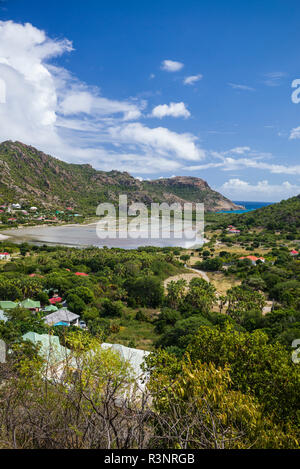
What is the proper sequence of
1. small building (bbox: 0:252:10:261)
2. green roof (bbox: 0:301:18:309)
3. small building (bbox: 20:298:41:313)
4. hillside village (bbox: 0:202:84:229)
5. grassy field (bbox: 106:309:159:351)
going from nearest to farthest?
1. grassy field (bbox: 106:309:159:351)
2. green roof (bbox: 0:301:18:309)
3. small building (bbox: 20:298:41:313)
4. small building (bbox: 0:252:10:261)
5. hillside village (bbox: 0:202:84:229)

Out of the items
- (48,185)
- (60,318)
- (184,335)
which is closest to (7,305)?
(60,318)

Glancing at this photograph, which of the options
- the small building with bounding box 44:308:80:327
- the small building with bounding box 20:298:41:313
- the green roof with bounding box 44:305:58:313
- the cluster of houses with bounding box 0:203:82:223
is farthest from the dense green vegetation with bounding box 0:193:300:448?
the cluster of houses with bounding box 0:203:82:223

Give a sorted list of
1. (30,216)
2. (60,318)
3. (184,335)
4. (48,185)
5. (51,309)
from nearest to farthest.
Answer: (184,335), (60,318), (51,309), (30,216), (48,185)

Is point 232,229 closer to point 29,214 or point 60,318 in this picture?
point 60,318

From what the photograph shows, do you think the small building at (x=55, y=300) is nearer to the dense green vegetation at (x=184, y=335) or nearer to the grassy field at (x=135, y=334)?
the dense green vegetation at (x=184, y=335)

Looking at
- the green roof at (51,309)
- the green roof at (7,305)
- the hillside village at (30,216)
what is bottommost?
the green roof at (51,309)

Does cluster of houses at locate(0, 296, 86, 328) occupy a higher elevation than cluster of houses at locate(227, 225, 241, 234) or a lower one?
lower

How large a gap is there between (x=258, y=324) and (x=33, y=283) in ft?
78.1

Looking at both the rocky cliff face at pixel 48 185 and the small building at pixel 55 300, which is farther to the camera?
the rocky cliff face at pixel 48 185

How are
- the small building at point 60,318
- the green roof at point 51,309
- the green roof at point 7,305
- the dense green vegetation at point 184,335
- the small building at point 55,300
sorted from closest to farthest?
the dense green vegetation at point 184,335 < the small building at point 60,318 < the green roof at point 7,305 < the green roof at point 51,309 < the small building at point 55,300

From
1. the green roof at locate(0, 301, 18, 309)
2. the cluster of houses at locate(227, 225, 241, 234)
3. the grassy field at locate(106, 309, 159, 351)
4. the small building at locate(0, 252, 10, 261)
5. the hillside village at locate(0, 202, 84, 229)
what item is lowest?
the grassy field at locate(106, 309, 159, 351)

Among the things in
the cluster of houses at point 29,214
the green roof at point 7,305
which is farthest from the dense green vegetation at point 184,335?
the cluster of houses at point 29,214

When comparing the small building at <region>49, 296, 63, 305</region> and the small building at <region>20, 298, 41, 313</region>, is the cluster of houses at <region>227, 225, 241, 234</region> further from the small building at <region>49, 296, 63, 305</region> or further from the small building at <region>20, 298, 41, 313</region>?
the small building at <region>20, 298, 41, 313</region>
